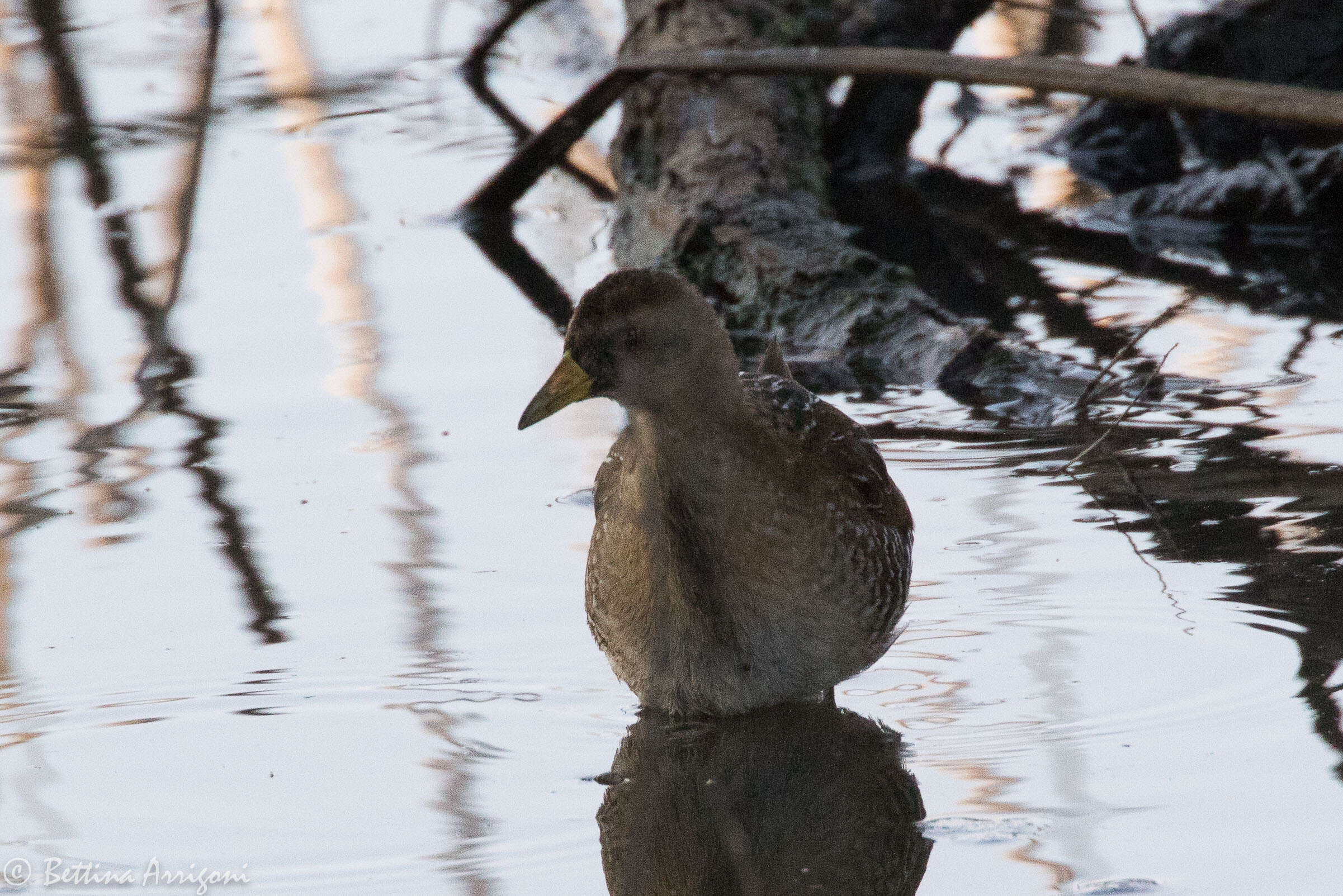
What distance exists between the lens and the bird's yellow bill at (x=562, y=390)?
345 centimetres

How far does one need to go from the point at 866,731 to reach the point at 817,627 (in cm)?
26

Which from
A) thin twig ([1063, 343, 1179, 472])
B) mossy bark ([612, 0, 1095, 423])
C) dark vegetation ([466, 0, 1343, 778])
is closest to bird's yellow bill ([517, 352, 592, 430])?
dark vegetation ([466, 0, 1343, 778])

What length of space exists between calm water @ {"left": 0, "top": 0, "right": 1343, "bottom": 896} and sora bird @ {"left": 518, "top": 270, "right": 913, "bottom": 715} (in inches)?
7.4

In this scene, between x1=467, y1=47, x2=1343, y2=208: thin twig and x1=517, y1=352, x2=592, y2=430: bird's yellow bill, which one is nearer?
x1=517, y1=352, x2=592, y2=430: bird's yellow bill

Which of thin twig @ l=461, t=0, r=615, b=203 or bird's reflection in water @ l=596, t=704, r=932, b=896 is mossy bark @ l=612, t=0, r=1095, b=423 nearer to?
thin twig @ l=461, t=0, r=615, b=203

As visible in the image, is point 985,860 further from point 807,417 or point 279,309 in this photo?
point 279,309

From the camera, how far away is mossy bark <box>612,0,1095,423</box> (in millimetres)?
5785

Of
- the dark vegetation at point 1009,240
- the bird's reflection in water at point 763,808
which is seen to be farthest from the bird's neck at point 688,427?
the dark vegetation at point 1009,240

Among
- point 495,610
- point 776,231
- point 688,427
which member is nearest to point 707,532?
point 688,427

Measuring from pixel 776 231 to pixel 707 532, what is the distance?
10.3 feet

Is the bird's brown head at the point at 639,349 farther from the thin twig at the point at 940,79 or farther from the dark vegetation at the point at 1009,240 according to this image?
the thin twig at the point at 940,79

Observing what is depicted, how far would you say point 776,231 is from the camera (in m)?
6.47

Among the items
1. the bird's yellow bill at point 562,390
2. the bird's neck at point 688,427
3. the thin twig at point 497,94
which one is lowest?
the thin twig at point 497,94

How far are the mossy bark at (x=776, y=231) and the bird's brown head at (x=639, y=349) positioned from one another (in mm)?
2240
